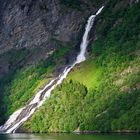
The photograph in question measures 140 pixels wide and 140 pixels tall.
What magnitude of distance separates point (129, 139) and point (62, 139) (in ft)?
66.0

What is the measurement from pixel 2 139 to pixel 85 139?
1226 inches

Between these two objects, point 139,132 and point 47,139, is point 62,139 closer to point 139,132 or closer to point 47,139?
point 47,139

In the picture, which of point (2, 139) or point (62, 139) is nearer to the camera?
point (62, 139)

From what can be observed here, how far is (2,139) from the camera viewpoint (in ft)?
608

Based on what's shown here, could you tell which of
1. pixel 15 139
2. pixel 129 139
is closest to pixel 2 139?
pixel 15 139

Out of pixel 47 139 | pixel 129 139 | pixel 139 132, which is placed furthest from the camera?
pixel 139 132

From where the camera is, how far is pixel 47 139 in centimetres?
17488

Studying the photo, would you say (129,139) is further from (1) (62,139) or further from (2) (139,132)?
(2) (139,132)

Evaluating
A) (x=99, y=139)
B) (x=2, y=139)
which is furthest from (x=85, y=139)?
(x=2, y=139)

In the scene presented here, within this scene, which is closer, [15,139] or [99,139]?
[99,139]

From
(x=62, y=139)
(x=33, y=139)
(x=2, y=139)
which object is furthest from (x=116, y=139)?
(x=2, y=139)

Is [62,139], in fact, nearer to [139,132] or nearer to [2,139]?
[2,139]

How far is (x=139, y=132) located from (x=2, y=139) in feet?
149

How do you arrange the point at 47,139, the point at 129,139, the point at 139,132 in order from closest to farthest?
the point at 129,139, the point at 47,139, the point at 139,132
